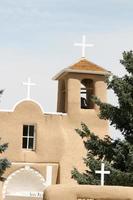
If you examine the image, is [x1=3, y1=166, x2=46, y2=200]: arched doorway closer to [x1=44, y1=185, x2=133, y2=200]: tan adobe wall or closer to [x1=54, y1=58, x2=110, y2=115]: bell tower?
[x1=54, y1=58, x2=110, y2=115]: bell tower

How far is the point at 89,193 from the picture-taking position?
12344 millimetres

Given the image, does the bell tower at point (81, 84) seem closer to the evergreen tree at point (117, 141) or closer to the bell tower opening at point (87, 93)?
the bell tower opening at point (87, 93)

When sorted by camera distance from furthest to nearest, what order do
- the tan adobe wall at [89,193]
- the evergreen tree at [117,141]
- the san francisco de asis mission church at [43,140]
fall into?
the san francisco de asis mission church at [43,140] → the evergreen tree at [117,141] → the tan adobe wall at [89,193]

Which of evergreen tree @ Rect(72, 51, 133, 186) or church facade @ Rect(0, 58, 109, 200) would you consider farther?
church facade @ Rect(0, 58, 109, 200)

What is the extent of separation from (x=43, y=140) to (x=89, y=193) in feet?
61.0

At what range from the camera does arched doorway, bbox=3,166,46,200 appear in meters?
30.8

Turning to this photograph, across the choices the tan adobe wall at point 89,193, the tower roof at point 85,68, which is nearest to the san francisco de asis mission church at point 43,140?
the tower roof at point 85,68

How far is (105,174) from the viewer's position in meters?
18.9

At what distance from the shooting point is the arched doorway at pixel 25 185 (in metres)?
30.8

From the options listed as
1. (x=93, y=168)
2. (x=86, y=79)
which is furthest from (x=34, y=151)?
(x=93, y=168)

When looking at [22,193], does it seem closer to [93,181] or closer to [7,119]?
[7,119]

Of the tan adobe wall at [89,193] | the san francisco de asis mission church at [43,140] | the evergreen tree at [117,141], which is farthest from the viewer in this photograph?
the san francisco de asis mission church at [43,140]

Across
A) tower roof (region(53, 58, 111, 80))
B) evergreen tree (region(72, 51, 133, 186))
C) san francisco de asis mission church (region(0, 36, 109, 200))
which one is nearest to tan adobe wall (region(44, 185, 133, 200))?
evergreen tree (region(72, 51, 133, 186))

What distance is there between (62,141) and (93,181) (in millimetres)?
11691
